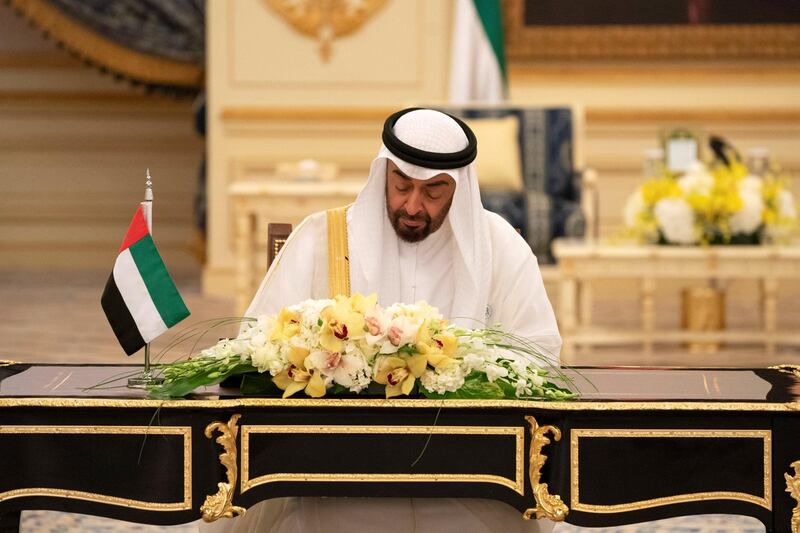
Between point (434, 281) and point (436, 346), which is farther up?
point (434, 281)

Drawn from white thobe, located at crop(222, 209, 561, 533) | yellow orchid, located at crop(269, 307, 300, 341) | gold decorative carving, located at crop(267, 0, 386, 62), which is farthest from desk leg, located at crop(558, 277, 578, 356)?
yellow orchid, located at crop(269, 307, 300, 341)

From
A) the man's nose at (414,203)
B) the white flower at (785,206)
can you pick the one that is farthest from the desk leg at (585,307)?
the man's nose at (414,203)

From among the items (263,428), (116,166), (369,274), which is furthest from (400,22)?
(263,428)

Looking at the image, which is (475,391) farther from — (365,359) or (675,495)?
(675,495)

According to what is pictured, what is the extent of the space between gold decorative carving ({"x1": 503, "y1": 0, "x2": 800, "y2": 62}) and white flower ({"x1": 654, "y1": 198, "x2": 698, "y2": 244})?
108 inches

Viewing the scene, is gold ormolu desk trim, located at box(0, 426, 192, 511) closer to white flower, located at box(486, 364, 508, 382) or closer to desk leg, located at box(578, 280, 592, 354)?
white flower, located at box(486, 364, 508, 382)

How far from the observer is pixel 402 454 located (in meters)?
2.82

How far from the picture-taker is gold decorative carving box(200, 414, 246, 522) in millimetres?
2809

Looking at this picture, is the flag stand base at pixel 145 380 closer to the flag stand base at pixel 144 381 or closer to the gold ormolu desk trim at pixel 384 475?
the flag stand base at pixel 144 381

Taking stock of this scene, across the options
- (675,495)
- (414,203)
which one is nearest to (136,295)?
(414,203)

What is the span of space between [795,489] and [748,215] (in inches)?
202

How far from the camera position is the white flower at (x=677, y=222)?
7.74 meters

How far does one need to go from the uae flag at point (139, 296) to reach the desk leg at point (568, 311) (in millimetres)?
4628

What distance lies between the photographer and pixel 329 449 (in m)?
2.82
